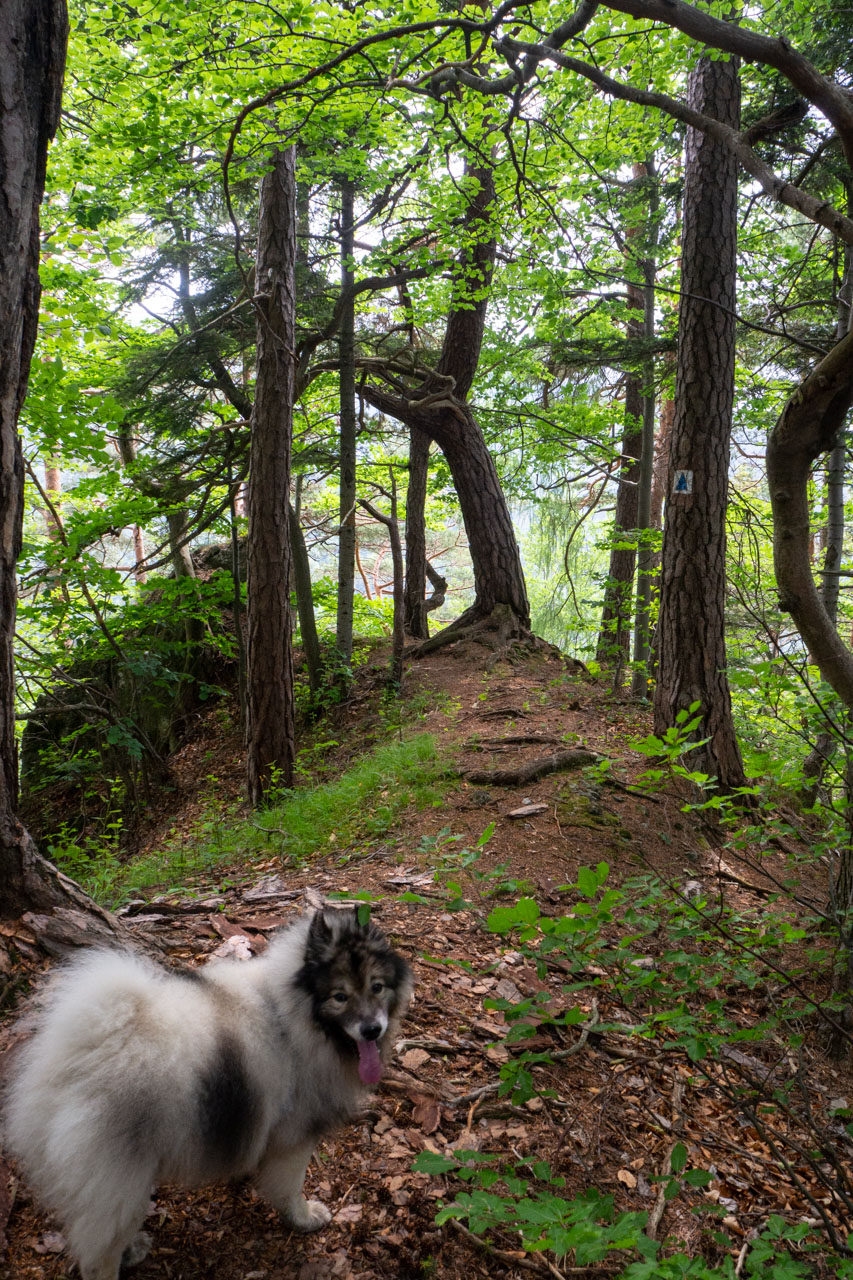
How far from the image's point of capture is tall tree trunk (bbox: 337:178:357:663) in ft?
34.9

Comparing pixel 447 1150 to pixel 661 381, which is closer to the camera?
pixel 447 1150

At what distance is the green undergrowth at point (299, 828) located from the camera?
19.3 feet

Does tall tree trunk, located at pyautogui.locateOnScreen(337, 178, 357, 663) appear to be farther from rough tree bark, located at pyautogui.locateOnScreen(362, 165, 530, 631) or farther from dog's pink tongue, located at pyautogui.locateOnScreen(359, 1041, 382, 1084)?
dog's pink tongue, located at pyautogui.locateOnScreen(359, 1041, 382, 1084)

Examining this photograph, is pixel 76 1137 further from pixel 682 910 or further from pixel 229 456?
pixel 229 456

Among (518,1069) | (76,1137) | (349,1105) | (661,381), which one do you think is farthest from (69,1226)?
(661,381)

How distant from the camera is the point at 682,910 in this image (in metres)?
2.73

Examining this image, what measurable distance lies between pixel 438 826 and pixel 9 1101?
4.01m

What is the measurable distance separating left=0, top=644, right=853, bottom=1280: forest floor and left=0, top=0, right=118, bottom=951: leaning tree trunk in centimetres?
57

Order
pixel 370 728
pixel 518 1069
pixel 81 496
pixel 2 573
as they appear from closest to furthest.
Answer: pixel 518 1069
pixel 2 573
pixel 81 496
pixel 370 728

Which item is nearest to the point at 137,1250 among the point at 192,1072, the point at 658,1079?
the point at 192,1072

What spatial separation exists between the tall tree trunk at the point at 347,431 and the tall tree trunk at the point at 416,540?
1986 mm

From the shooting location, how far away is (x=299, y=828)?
640 cm

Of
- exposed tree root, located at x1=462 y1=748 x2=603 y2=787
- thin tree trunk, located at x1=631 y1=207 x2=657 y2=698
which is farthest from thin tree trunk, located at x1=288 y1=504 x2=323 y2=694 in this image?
exposed tree root, located at x1=462 y1=748 x2=603 y2=787

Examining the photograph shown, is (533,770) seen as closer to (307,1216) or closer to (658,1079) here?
(658,1079)
